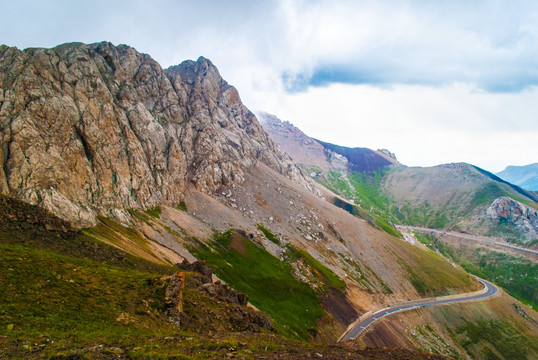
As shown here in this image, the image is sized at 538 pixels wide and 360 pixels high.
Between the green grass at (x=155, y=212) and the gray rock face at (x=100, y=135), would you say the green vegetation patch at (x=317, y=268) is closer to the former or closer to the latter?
the gray rock face at (x=100, y=135)

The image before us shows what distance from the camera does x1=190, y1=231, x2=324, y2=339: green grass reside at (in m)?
71.6

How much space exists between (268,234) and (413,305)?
2508 inches

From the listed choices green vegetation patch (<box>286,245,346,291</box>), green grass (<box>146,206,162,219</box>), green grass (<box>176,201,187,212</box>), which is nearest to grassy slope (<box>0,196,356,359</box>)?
green grass (<box>146,206,162,219</box>)

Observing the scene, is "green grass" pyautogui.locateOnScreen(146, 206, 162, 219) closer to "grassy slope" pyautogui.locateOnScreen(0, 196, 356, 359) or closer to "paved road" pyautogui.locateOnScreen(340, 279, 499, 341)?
"grassy slope" pyautogui.locateOnScreen(0, 196, 356, 359)

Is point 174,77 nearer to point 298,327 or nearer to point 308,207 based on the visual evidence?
point 308,207

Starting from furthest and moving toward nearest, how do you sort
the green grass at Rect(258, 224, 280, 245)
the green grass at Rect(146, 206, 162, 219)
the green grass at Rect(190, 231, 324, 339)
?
1. the green grass at Rect(258, 224, 280, 245)
2. the green grass at Rect(146, 206, 162, 219)
3. the green grass at Rect(190, 231, 324, 339)

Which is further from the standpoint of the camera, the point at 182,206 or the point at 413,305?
the point at 413,305

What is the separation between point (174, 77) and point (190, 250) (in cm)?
10866

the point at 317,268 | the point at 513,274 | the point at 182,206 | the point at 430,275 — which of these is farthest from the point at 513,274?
the point at 182,206

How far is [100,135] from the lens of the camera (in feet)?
264

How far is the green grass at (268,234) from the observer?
110 metres

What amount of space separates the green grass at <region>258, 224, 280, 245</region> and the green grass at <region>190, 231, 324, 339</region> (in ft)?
34.5

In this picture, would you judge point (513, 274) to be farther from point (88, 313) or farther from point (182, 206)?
point (88, 313)

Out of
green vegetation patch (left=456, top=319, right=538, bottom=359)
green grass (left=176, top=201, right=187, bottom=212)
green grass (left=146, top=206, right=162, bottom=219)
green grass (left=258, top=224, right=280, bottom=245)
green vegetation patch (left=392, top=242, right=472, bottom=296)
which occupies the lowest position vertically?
green vegetation patch (left=456, top=319, right=538, bottom=359)
